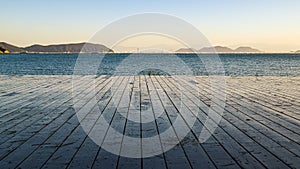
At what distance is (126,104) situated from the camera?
541 cm

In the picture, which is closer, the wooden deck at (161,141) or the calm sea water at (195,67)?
the wooden deck at (161,141)

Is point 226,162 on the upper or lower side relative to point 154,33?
lower

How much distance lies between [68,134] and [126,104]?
7.12ft

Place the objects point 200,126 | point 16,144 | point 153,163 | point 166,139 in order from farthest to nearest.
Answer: point 200,126 → point 166,139 → point 16,144 → point 153,163

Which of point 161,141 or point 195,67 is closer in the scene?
point 161,141

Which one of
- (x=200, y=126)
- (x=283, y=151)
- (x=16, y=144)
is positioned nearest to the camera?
(x=283, y=151)

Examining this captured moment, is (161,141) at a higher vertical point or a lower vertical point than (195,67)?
higher

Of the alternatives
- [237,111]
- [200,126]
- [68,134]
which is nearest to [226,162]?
[200,126]

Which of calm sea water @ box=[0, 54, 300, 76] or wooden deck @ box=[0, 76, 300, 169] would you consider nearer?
wooden deck @ box=[0, 76, 300, 169]

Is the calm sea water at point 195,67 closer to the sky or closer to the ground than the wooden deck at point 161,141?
closer to the ground

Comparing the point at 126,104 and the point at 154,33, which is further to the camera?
the point at 126,104

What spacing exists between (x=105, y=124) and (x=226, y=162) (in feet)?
6.09

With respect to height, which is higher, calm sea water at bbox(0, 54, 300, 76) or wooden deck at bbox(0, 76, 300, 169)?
wooden deck at bbox(0, 76, 300, 169)

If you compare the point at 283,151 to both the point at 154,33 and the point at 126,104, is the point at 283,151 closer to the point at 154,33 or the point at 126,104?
the point at 154,33
